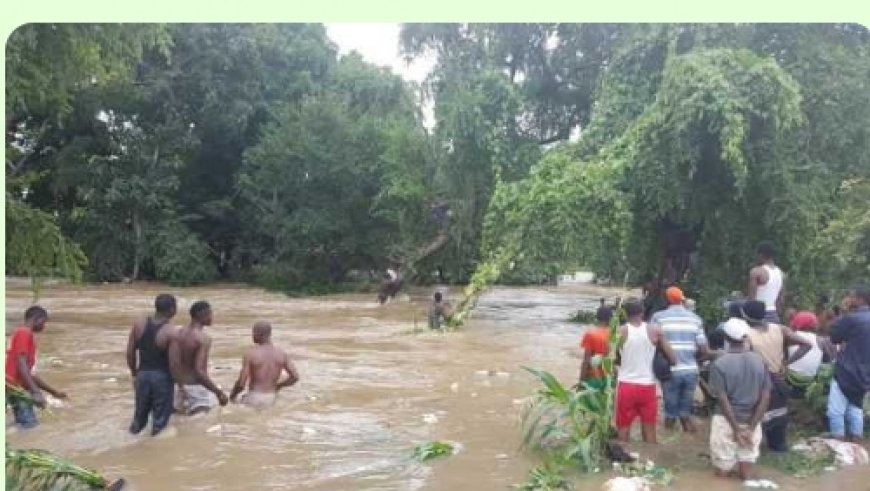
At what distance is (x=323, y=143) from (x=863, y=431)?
1013 inches

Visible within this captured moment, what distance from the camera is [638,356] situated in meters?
7.43

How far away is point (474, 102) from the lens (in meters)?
21.5

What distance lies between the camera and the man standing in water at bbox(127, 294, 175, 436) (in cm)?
777

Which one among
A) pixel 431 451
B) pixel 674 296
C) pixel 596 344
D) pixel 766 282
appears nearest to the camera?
pixel 431 451

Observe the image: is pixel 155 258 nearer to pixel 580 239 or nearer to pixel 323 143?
pixel 323 143

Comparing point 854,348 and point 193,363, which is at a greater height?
point 854,348

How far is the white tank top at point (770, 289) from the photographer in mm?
8943

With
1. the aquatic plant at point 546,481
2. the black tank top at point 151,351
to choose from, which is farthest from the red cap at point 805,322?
the black tank top at point 151,351

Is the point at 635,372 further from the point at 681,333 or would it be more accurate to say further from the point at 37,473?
the point at 37,473

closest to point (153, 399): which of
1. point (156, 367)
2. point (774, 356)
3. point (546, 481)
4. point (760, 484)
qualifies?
point (156, 367)

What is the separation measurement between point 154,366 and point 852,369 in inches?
228

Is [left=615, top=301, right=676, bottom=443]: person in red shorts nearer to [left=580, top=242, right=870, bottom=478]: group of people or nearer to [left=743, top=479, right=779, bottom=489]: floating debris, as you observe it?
[left=580, top=242, right=870, bottom=478]: group of people

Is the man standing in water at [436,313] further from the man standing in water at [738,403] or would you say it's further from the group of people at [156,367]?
the man standing in water at [738,403]

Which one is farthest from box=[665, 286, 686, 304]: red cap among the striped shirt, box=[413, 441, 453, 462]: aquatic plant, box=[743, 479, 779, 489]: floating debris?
box=[413, 441, 453, 462]: aquatic plant
